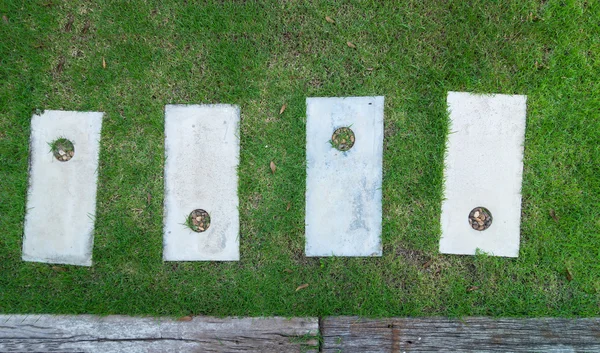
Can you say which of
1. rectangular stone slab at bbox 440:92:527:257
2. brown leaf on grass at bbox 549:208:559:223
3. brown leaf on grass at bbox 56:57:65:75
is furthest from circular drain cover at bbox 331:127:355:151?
brown leaf on grass at bbox 56:57:65:75

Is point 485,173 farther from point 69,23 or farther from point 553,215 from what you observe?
point 69,23

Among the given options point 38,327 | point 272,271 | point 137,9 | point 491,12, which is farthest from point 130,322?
point 491,12

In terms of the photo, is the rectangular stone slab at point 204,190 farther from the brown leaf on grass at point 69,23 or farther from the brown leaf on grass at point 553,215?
the brown leaf on grass at point 553,215

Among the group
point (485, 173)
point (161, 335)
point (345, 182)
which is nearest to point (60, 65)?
point (161, 335)

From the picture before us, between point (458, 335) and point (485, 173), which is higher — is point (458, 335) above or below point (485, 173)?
below

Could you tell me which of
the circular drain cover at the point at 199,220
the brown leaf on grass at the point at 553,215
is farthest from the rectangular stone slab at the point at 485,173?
the circular drain cover at the point at 199,220
